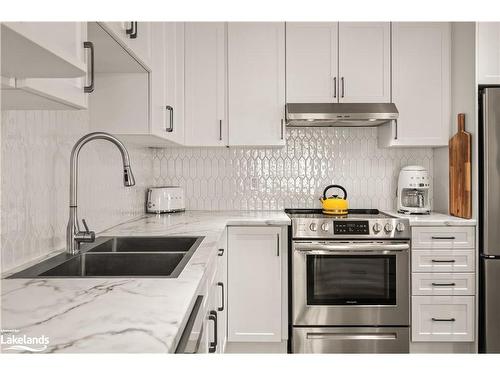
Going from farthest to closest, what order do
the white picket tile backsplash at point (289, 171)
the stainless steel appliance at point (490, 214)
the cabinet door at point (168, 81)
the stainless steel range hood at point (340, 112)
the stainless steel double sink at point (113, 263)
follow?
the white picket tile backsplash at point (289, 171), the stainless steel range hood at point (340, 112), the stainless steel appliance at point (490, 214), the cabinet door at point (168, 81), the stainless steel double sink at point (113, 263)

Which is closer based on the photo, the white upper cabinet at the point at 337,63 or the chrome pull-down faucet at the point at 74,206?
the chrome pull-down faucet at the point at 74,206

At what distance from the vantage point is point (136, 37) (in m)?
1.65

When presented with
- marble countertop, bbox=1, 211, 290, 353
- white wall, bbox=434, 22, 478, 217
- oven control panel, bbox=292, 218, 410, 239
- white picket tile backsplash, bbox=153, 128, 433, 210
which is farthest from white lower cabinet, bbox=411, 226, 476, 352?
marble countertop, bbox=1, 211, 290, 353

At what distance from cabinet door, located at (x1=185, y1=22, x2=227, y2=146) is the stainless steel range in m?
0.88

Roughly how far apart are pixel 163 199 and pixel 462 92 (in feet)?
6.87

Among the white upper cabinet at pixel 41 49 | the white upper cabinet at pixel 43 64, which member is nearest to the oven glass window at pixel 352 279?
the white upper cabinet at pixel 43 64

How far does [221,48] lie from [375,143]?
133cm

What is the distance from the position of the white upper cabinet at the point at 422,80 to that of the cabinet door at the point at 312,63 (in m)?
0.42

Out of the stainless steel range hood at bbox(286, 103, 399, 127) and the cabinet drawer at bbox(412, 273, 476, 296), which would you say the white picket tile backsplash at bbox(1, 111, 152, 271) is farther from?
the cabinet drawer at bbox(412, 273, 476, 296)

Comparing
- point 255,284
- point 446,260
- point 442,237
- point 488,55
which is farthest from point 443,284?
point 488,55

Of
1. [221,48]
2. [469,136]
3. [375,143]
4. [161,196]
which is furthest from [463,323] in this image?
[221,48]

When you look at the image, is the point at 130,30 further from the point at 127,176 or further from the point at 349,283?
the point at 349,283

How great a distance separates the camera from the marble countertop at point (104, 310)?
2.42 feet

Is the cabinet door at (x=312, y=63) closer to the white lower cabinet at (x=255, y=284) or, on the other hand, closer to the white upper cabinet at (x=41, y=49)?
the white lower cabinet at (x=255, y=284)
